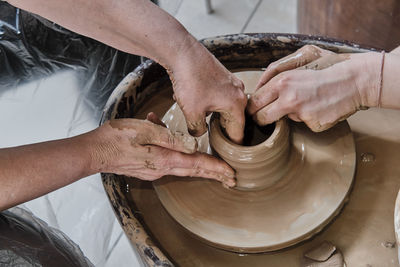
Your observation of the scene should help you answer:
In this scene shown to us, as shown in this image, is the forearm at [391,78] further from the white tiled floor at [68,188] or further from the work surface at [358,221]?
the white tiled floor at [68,188]

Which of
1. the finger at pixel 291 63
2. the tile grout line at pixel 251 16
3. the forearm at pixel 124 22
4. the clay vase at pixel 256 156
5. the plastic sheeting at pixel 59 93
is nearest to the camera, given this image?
the forearm at pixel 124 22

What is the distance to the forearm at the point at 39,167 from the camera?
1.32 m

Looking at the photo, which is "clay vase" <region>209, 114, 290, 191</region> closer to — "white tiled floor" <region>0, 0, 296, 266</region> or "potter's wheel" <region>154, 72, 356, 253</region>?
"potter's wheel" <region>154, 72, 356, 253</region>

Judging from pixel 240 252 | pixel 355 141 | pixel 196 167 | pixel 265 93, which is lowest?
pixel 240 252

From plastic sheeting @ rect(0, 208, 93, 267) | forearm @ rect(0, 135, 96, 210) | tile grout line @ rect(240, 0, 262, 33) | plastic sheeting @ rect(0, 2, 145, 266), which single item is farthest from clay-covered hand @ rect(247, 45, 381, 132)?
tile grout line @ rect(240, 0, 262, 33)

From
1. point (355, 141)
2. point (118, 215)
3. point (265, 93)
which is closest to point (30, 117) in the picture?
point (118, 215)

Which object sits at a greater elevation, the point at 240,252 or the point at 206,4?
the point at 206,4

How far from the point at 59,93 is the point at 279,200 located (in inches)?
46.0

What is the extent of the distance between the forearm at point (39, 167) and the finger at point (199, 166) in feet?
0.81

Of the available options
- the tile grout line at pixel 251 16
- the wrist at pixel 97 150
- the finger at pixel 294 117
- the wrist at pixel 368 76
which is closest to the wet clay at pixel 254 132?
the finger at pixel 294 117

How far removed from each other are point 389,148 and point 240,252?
0.62 m

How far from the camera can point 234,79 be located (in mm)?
1384

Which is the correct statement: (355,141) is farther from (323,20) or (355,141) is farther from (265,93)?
(323,20)

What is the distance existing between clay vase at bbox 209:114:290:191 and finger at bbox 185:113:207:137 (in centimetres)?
4
